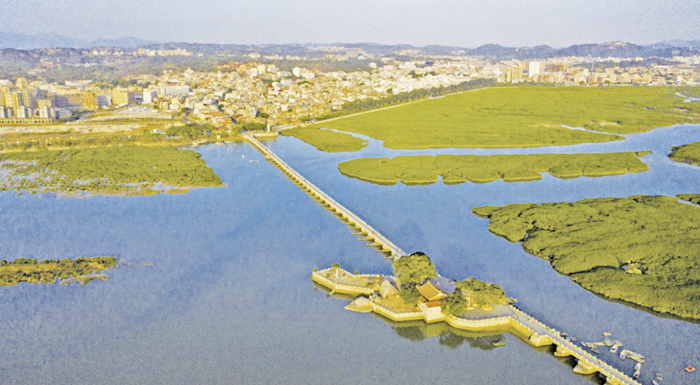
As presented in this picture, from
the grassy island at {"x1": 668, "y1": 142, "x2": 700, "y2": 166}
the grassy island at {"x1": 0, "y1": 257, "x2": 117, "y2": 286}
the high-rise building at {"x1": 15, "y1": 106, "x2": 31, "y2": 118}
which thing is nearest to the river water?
the grassy island at {"x1": 0, "y1": 257, "x2": 117, "y2": 286}

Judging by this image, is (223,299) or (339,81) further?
(339,81)

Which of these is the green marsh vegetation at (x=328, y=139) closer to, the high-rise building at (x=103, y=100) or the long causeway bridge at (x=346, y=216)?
the long causeway bridge at (x=346, y=216)

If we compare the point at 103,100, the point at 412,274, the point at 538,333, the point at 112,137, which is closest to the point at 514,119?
the point at 112,137

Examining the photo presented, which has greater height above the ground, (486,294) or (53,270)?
(486,294)

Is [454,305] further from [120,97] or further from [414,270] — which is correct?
[120,97]

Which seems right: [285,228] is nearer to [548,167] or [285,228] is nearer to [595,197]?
[595,197]

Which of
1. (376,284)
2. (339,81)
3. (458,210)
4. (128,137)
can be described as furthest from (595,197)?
(339,81)

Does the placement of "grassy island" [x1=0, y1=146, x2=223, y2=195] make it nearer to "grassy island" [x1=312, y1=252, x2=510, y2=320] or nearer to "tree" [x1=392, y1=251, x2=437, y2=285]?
"grassy island" [x1=312, y1=252, x2=510, y2=320]

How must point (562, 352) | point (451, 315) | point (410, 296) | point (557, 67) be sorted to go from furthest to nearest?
point (557, 67) < point (410, 296) < point (451, 315) < point (562, 352)
